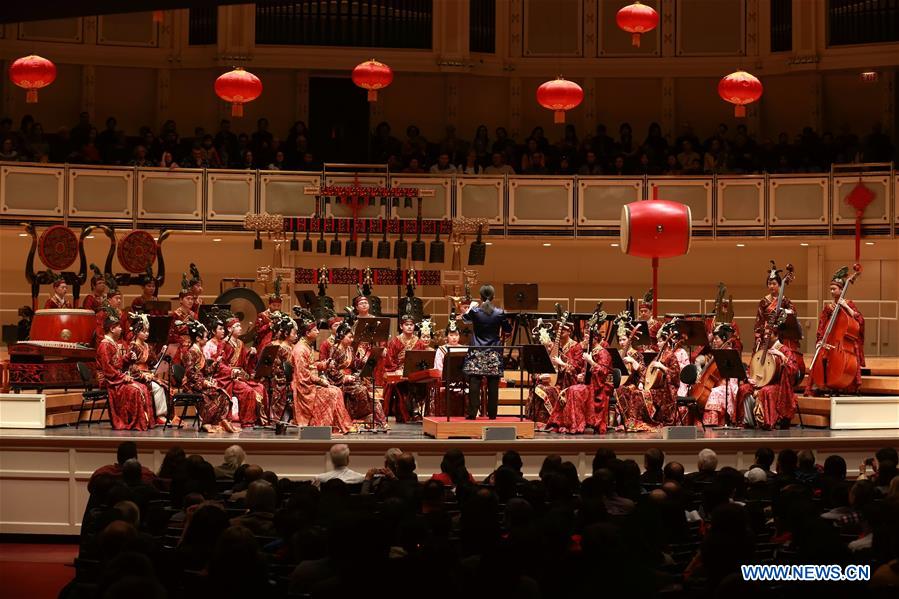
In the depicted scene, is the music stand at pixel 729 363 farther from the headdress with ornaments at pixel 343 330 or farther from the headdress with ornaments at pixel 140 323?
the headdress with ornaments at pixel 140 323

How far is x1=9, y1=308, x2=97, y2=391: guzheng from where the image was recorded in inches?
491

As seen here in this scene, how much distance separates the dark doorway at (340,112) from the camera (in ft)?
68.5

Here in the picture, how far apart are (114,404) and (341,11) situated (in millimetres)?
10205

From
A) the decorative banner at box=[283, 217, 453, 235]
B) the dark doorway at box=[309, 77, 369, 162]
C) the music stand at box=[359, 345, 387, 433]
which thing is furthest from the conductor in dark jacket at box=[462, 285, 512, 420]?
the dark doorway at box=[309, 77, 369, 162]

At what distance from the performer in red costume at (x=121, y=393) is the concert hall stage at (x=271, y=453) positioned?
55 centimetres

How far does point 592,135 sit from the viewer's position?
69.2 ft

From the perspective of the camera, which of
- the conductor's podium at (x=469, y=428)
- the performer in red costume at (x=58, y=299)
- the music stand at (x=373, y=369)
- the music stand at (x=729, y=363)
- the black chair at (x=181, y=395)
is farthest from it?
the performer in red costume at (x=58, y=299)

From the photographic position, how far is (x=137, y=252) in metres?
14.7

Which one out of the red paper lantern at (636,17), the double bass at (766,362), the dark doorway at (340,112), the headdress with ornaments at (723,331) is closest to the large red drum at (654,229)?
the headdress with ornaments at (723,331)

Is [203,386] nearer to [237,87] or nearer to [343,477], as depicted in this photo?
[343,477]

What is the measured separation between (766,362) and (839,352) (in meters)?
1.02

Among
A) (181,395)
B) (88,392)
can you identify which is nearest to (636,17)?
(181,395)

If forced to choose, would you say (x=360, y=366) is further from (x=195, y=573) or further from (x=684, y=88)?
(x=684, y=88)

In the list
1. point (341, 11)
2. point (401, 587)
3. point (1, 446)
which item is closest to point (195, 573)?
point (401, 587)
